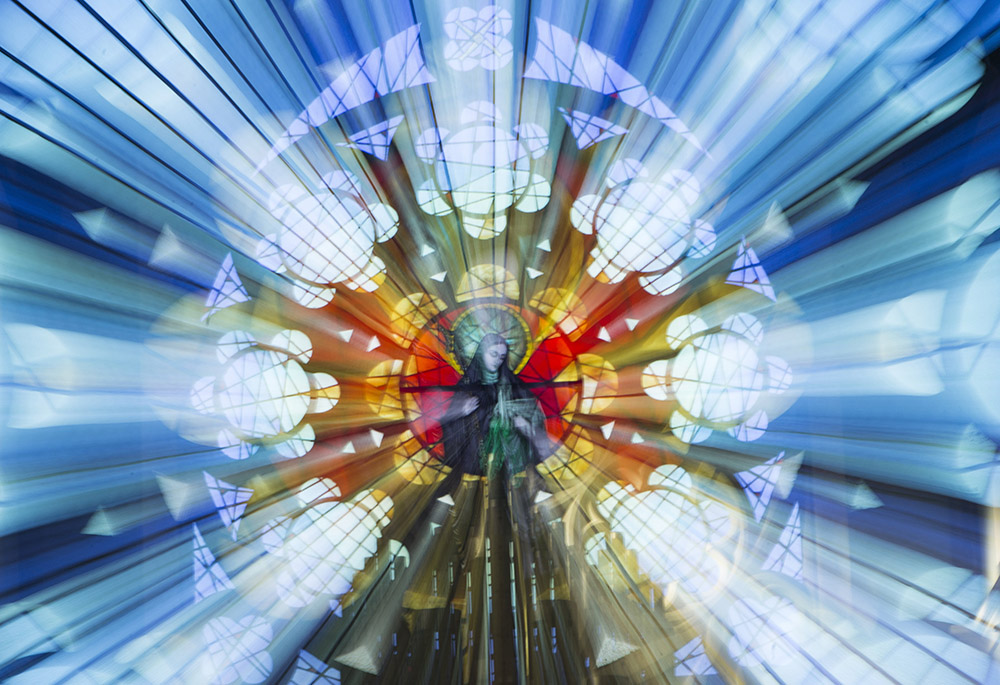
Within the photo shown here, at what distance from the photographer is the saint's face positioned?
113cm

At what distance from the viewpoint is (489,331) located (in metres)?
1.17

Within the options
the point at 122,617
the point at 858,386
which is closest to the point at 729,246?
the point at 858,386

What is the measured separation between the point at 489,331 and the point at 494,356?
0.21 ft

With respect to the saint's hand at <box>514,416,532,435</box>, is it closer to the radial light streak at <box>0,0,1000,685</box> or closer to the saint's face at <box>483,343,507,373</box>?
the radial light streak at <box>0,0,1000,685</box>

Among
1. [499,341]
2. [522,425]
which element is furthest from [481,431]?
[499,341]

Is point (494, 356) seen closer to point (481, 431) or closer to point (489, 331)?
point (489, 331)

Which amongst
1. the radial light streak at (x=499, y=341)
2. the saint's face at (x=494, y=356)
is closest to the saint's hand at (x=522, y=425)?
the radial light streak at (x=499, y=341)

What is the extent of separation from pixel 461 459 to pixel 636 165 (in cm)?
78

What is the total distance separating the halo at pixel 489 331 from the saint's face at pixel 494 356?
14 mm

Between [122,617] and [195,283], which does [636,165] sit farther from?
[122,617]

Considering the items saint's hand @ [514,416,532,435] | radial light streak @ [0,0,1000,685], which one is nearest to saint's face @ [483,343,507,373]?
radial light streak @ [0,0,1000,685]

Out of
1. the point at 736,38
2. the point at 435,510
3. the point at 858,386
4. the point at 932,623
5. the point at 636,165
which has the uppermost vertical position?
the point at 736,38

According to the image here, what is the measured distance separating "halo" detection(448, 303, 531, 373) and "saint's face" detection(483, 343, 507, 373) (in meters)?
0.01

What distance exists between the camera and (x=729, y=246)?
1.19 m
